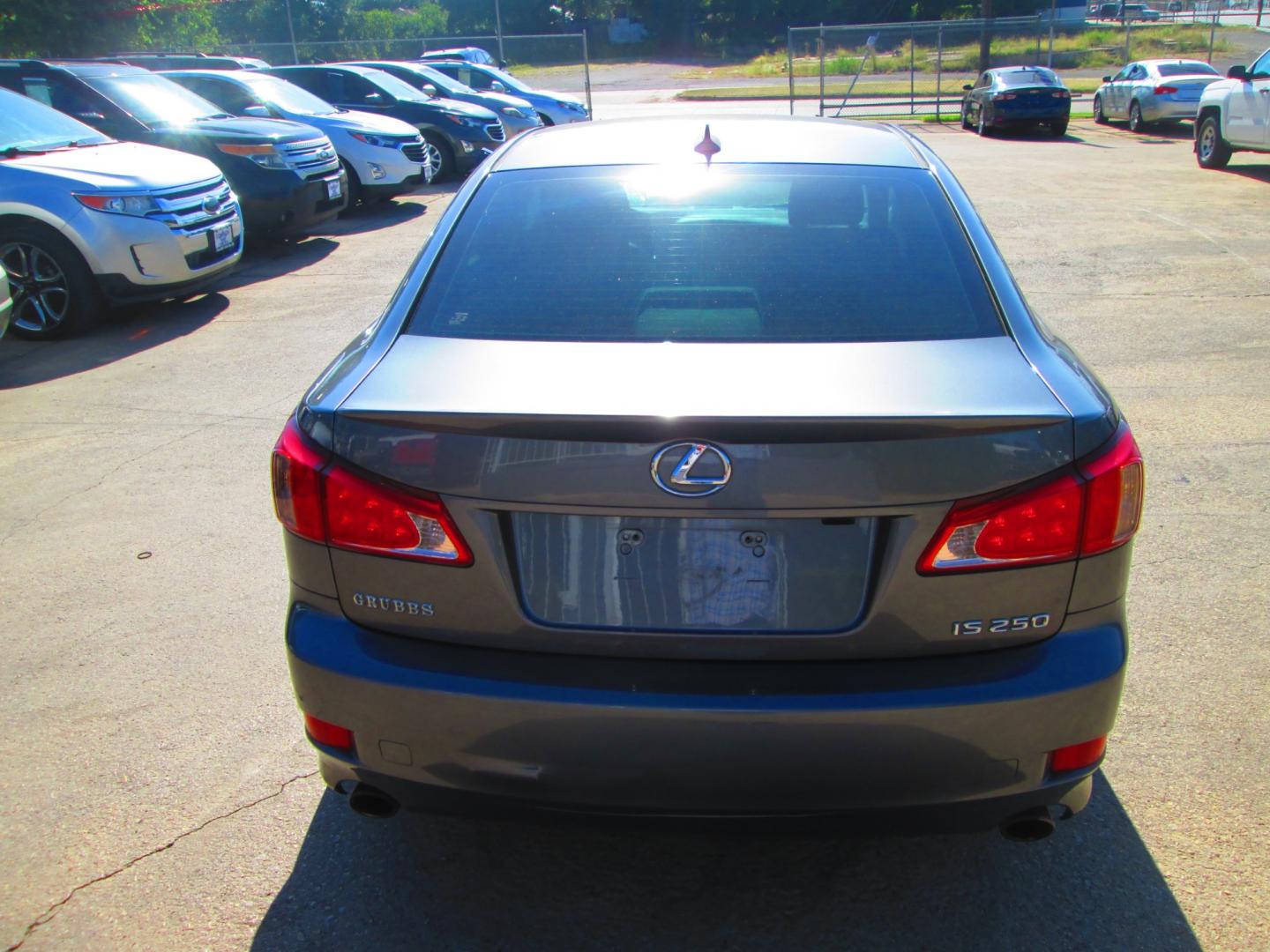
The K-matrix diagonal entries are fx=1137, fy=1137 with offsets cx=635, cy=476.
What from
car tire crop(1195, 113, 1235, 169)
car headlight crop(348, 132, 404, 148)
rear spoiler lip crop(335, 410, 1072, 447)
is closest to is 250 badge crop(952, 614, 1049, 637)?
rear spoiler lip crop(335, 410, 1072, 447)

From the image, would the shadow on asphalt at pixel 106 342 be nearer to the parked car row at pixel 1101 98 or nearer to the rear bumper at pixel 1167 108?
the parked car row at pixel 1101 98

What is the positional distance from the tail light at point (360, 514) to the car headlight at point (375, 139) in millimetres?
12574

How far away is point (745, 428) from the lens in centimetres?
215

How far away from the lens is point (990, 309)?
2699mm

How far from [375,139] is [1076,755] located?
13372 mm

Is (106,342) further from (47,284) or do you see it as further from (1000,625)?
(1000,625)

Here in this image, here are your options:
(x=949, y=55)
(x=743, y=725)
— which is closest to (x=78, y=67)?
(x=743, y=725)

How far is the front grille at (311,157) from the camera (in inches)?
456

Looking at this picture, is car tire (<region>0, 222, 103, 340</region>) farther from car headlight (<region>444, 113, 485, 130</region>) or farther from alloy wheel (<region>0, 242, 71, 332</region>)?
car headlight (<region>444, 113, 485, 130</region>)

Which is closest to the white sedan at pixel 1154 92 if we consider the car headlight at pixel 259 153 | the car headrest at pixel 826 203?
the car headlight at pixel 259 153

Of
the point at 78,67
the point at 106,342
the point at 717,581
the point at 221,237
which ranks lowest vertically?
the point at 106,342

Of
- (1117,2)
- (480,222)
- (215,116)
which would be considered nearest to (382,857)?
(480,222)

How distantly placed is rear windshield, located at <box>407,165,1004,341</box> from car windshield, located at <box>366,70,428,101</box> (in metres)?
14.6

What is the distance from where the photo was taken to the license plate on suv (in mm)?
9016
